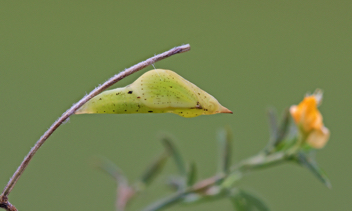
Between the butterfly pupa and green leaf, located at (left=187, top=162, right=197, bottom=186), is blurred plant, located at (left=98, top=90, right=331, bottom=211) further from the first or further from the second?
the butterfly pupa

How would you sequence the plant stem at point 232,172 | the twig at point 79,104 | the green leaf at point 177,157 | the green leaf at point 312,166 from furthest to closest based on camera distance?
the green leaf at point 177,157 → the plant stem at point 232,172 → the green leaf at point 312,166 → the twig at point 79,104

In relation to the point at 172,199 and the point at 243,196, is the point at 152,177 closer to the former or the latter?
the point at 172,199

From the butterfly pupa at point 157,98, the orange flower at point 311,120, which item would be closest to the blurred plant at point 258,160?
the orange flower at point 311,120

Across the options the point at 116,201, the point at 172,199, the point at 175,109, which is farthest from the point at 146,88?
the point at 116,201

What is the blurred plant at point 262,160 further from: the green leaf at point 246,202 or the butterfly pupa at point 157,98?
the butterfly pupa at point 157,98

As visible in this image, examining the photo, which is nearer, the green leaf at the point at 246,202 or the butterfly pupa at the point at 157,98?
the butterfly pupa at the point at 157,98

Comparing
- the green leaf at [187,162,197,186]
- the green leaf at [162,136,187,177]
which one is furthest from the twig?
the green leaf at [162,136,187,177]

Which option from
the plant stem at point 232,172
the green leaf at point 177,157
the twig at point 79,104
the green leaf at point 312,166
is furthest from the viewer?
the green leaf at point 177,157

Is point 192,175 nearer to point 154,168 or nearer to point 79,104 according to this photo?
point 154,168

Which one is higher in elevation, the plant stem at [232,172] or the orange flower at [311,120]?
the orange flower at [311,120]
